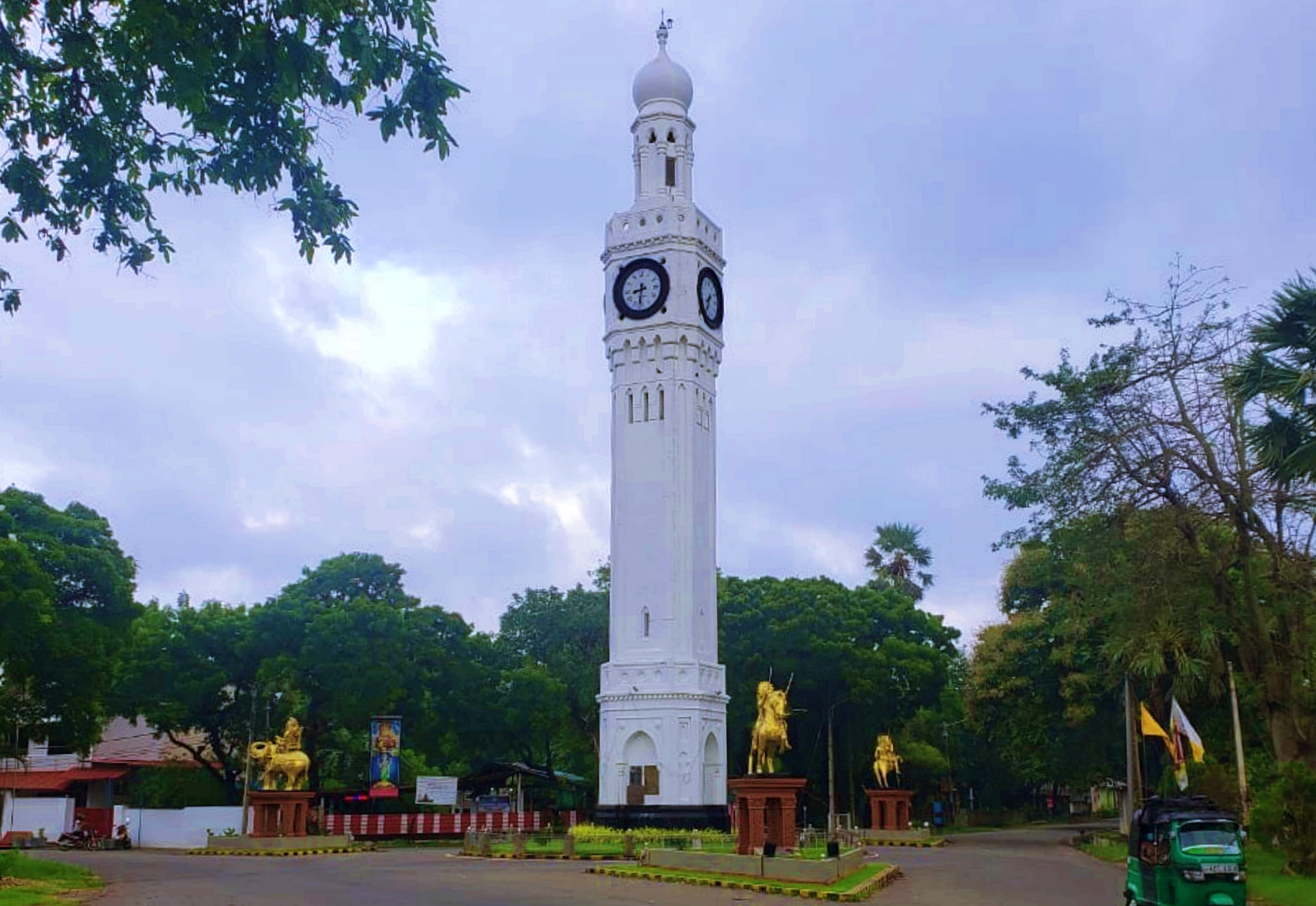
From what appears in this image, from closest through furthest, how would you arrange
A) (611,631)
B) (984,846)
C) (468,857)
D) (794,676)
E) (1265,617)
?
(1265,617) < (468,857) < (984,846) < (611,631) < (794,676)

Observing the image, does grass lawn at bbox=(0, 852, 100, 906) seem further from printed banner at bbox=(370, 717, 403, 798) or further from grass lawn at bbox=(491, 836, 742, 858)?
printed banner at bbox=(370, 717, 403, 798)

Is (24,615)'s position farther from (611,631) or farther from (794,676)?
(794,676)

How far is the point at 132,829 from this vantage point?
51.1 meters

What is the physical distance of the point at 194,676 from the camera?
5247cm

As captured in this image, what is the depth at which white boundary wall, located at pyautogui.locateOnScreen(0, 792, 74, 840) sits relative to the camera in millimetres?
54406

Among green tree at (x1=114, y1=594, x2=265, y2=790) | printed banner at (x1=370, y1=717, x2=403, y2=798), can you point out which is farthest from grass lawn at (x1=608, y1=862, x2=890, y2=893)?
green tree at (x1=114, y1=594, x2=265, y2=790)

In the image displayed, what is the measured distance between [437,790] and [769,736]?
21.4 meters

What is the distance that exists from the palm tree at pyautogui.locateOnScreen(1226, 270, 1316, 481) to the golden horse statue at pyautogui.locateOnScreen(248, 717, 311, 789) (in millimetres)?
32105

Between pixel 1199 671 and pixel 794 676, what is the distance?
24.3 meters

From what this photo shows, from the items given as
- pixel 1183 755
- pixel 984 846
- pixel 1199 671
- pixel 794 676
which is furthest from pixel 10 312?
pixel 794 676

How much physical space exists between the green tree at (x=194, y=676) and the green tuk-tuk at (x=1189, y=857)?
40204 mm

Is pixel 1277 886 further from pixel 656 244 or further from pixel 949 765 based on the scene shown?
pixel 949 765

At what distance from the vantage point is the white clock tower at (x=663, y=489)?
5203 centimetres

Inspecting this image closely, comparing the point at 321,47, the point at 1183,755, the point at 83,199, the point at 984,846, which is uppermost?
the point at 321,47
